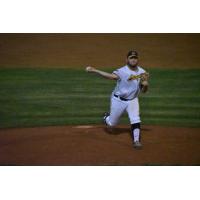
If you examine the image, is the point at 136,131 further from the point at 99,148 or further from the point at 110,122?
the point at 99,148

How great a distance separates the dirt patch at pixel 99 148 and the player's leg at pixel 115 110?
0.12m

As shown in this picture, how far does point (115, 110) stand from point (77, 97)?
1.48ft

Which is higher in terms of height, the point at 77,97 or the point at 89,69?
the point at 89,69

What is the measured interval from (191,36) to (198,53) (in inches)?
8.2

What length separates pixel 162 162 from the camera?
6.87 m

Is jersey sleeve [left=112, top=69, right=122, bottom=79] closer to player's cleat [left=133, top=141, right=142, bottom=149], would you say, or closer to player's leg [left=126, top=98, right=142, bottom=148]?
player's leg [left=126, top=98, right=142, bottom=148]

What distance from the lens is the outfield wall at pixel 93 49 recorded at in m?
7.02

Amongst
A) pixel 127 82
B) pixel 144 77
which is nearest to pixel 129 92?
pixel 127 82

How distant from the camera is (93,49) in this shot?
278 inches

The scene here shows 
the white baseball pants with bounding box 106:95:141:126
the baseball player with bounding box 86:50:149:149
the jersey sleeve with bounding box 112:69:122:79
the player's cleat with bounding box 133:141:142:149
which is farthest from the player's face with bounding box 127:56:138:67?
the player's cleat with bounding box 133:141:142:149

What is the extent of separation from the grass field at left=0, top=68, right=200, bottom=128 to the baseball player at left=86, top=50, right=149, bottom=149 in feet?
0.28

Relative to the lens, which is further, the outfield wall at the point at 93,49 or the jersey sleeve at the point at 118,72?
the outfield wall at the point at 93,49

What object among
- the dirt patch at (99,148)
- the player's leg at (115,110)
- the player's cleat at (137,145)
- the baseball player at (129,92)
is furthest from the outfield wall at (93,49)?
the player's cleat at (137,145)

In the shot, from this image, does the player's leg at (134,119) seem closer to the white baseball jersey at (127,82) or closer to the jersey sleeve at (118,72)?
the white baseball jersey at (127,82)
